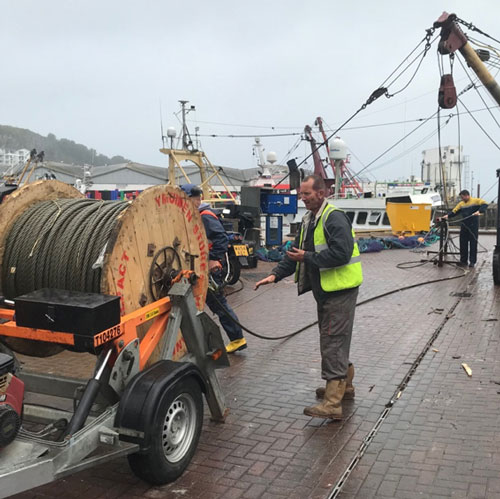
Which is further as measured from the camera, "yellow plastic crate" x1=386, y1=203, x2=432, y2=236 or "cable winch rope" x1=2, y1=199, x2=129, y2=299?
"yellow plastic crate" x1=386, y1=203, x2=432, y2=236

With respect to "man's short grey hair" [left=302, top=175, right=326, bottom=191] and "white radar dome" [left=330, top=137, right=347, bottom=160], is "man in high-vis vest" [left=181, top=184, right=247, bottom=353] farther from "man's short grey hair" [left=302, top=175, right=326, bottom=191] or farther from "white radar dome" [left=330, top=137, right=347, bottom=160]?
"white radar dome" [left=330, top=137, right=347, bottom=160]

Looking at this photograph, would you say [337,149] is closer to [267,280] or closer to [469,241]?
[469,241]

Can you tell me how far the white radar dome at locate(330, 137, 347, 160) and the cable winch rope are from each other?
20.7 meters

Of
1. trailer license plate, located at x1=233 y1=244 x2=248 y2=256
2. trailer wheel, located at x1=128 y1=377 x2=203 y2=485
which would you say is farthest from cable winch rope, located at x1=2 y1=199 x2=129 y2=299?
trailer license plate, located at x1=233 y1=244 x2=248 y2=256

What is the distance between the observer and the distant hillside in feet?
347

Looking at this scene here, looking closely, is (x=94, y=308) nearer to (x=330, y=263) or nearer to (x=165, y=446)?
(x=165, y=446)

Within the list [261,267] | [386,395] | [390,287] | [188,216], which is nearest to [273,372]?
[386,395]

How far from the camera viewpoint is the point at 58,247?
12.9 feet

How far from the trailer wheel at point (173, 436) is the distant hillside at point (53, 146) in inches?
3816

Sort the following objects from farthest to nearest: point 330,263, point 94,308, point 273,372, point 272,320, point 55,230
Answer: point 272,320 < point 273,372 < point 330,263 < point 55,230 < point 94,308

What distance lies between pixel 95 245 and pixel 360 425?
264 centimetres

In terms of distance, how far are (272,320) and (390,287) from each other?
12.3 feet

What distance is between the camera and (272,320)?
8695 millimetres

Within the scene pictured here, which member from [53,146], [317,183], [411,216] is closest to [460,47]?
[317,183]
